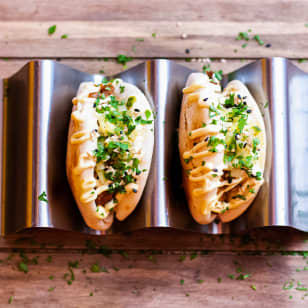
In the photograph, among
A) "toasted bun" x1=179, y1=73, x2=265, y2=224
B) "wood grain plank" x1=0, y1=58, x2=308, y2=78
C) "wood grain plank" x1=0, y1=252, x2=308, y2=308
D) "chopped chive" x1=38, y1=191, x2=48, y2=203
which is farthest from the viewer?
"wood grain plank" x1=0, y1=58, x2=308, y2=78

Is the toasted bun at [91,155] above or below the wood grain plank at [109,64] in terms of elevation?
below

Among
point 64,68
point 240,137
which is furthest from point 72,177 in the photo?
point 240,137

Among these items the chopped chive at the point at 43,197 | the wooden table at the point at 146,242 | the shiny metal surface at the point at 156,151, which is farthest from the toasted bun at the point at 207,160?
the chopped chive at the point at 43,197

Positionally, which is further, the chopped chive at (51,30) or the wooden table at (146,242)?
the chopped chive at (51,30)

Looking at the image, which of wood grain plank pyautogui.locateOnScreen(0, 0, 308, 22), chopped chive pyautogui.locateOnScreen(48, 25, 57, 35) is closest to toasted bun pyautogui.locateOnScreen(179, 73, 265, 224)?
wood grain plank pyautogui.locateOnScreen(0, 0, 308, 22)

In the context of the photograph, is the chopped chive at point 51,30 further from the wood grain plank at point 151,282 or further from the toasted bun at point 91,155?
the wood grain plank at point 151,282

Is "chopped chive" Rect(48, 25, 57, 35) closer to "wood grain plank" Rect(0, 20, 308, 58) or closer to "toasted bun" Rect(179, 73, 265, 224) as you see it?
"wood grain plank" Rect(0, 20, 308, 58)

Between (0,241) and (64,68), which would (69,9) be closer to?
(64,68)
